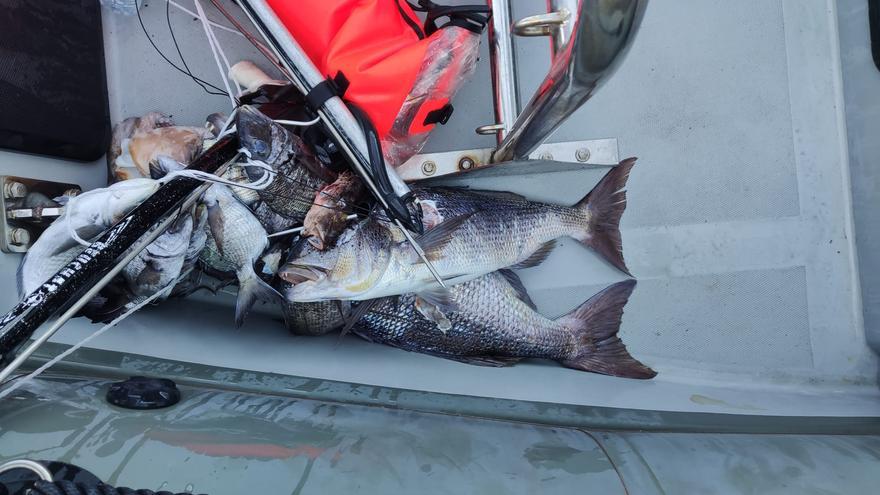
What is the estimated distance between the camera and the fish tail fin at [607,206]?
235 cm

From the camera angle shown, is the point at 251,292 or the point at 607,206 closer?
the point at 251,292

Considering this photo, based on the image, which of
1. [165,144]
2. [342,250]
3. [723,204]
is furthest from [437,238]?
[723,204]

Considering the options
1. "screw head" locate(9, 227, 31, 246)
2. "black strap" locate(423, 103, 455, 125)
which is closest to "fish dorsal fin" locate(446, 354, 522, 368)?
"black strap" locate(423, 103, 455, 125)

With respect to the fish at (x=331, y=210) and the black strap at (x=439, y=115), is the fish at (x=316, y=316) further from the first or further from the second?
the black strap at (x=439, y=115)

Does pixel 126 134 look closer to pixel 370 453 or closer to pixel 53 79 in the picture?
pixel 53 79

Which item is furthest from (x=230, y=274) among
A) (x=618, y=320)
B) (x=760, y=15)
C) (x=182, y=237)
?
(x=760, y=15)

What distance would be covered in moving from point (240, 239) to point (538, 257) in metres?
1.21

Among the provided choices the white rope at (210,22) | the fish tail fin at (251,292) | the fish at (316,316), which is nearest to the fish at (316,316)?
the fish at (316,316)

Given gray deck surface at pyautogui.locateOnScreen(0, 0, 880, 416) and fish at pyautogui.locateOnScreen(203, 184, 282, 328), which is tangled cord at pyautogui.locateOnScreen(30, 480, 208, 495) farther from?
gray deck surface at pyautogui.locateOnScreen(0, 0, 880, 416)

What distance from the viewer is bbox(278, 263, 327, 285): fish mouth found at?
75.3 inches

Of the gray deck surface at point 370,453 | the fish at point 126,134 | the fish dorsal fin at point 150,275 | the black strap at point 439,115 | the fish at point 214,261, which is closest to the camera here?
the gray deck surface at point 370,453

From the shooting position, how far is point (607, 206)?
235 cm

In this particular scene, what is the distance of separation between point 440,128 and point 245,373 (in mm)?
1321

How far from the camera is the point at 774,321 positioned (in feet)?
7.88
